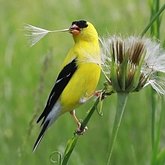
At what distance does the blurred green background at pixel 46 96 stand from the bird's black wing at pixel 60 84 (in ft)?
0.36

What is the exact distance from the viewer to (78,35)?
2094mm

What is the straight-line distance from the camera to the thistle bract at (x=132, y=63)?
59.0 inches

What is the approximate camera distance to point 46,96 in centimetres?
468

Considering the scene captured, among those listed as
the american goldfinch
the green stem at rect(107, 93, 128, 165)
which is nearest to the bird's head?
the american goldfinch

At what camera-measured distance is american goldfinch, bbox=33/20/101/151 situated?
2014 millimetres

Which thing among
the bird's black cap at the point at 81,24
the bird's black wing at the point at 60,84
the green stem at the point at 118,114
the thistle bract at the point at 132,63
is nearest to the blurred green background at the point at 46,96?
the bird's black wing at the point at 60,84

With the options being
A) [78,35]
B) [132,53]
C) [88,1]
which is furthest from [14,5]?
[132,53]

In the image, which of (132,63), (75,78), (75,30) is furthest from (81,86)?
(132,63)

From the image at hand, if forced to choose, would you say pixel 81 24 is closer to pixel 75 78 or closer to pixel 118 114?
pixel 75 78

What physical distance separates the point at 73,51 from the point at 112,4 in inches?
185

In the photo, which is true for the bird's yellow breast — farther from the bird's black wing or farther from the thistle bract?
the thistle bract

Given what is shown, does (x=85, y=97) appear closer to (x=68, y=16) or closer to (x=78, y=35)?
(x=78, y=35)

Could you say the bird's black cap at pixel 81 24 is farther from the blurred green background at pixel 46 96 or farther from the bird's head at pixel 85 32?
the blurred green background at pixel 46 96

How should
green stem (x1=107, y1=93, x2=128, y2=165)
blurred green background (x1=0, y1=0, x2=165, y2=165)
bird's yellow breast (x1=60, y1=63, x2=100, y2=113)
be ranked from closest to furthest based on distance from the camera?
green stem (x1=107, y1=93, x2=128, y2=165), bird's yellow breast (x1=60, y1=63, x2=100, y2=113), blurred green background (x1=0, y1=0, x2=165, y2=165)
